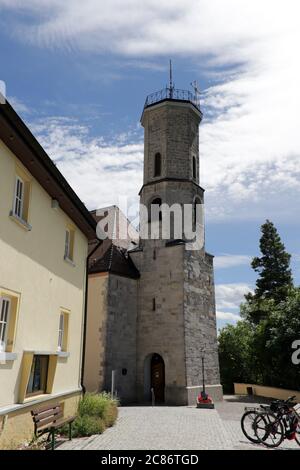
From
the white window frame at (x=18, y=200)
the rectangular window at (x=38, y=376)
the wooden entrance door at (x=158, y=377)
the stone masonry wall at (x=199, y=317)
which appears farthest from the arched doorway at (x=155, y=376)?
the white window frame at (x=18, y=200)

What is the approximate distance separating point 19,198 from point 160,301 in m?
14.2

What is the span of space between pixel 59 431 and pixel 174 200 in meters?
15.9

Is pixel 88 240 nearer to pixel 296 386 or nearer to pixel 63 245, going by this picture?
pixel 63 245

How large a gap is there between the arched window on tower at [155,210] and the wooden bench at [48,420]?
50.7 ft

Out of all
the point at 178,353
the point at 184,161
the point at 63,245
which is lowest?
the point at 178,353

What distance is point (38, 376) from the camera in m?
9.64

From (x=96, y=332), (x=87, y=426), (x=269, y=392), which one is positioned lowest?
(x=269, y=392)

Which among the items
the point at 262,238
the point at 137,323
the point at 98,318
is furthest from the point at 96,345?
the point at 262,238

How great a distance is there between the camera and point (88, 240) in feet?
48.3

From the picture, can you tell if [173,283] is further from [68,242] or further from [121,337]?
[68,242]

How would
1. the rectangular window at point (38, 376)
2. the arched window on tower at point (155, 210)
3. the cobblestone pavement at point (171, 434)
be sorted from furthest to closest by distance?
the arched window on tower at point (155, 210), the rectangular window at point (38, 376), the cobblestone pavement at point (171, 434)

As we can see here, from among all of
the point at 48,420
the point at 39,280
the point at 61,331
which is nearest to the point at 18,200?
the point at 39,280

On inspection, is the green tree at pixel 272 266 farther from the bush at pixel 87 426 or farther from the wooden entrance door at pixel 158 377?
the bush at pixel 87 426

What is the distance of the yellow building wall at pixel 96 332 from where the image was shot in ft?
63.8
